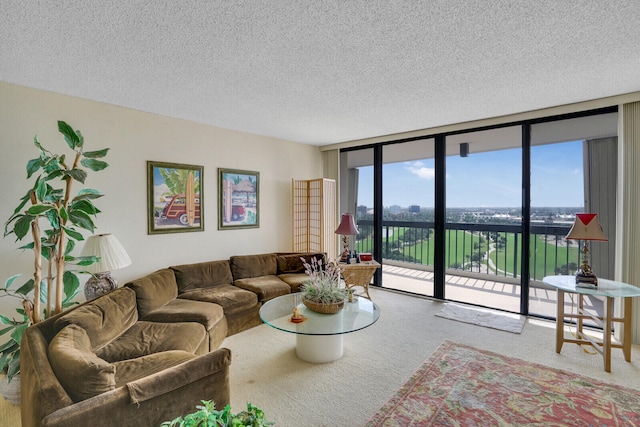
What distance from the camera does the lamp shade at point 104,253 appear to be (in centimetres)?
272

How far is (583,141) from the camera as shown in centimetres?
352

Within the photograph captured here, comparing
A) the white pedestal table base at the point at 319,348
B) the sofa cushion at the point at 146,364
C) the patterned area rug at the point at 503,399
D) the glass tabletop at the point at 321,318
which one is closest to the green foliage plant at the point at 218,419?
the sofa cushion at the point at 146,364

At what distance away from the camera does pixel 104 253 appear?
9.04 ft

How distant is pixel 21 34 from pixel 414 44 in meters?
2.62

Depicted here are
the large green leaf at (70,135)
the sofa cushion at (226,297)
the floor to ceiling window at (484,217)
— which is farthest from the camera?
the floor to ceiling window at (484,217)

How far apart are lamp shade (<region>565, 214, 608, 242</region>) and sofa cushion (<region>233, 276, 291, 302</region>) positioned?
3220 millimetres

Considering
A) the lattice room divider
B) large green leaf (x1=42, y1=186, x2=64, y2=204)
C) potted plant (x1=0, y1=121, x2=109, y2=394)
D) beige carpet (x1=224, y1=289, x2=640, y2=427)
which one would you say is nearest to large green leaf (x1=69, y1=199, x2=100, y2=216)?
potted plant (x1=0, y1=121, x2=109, y2=394)

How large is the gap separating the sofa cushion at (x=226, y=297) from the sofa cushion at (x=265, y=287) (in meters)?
0.10

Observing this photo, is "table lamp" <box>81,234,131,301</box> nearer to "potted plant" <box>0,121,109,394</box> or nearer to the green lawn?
"potted plant" <box>0,121,109,394</box>

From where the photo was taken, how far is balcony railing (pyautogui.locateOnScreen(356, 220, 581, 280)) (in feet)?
12.4

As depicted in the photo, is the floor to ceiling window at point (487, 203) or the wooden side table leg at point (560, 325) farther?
the floor to ceiling window at point (487, 203)

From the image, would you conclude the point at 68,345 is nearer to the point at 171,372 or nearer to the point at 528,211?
the point at 171,372

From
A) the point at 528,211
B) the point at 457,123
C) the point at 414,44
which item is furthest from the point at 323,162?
the point at 414,44

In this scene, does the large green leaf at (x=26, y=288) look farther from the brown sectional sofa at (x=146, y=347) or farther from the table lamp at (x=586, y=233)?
the table lamp at (x=586, y=233)
